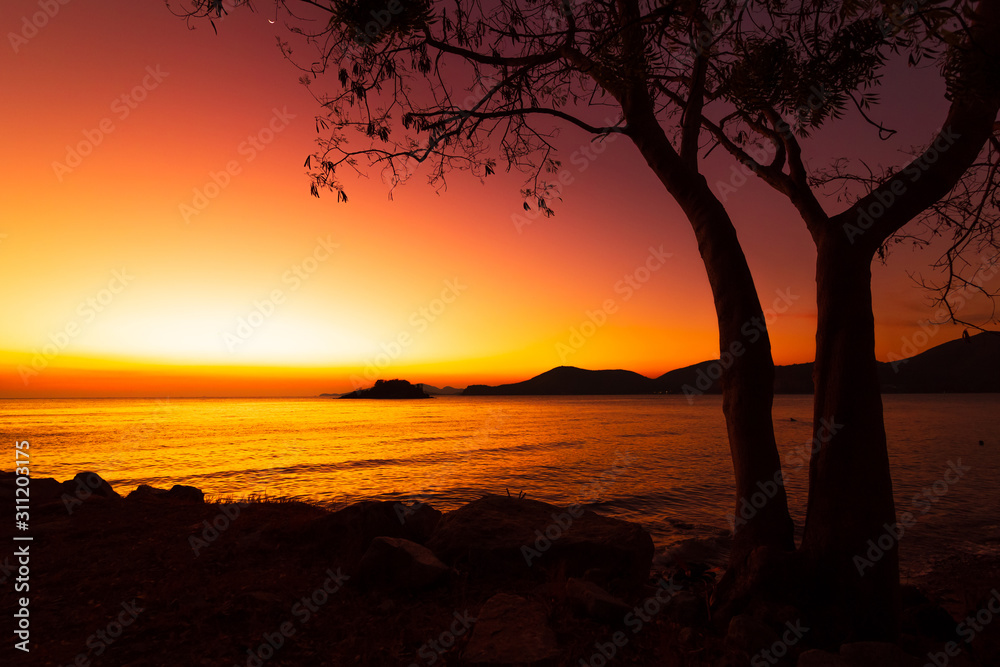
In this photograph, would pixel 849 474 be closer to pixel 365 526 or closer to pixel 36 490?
pixel 365 526

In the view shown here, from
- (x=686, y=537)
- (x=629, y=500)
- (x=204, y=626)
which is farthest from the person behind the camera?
(x=629, y=500)

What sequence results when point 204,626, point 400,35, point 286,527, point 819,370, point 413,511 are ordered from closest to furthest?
point 204,626, point 819,370, point 400,35, point 286,527, point 413,511

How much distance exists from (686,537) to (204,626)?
12243mm

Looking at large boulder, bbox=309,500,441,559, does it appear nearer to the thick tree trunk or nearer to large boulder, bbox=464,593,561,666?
large boulder, bbox=464,593,561,666

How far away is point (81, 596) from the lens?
18.4ft

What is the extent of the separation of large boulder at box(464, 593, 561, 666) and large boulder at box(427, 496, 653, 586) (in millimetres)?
1374

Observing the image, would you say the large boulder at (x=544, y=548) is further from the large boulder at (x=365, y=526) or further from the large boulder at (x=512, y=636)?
the large boulder at (x=512, y=636)

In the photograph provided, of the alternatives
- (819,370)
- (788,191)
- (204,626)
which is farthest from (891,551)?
(204,626)

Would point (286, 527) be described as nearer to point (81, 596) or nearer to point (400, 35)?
point (81, 596)

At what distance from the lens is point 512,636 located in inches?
183
